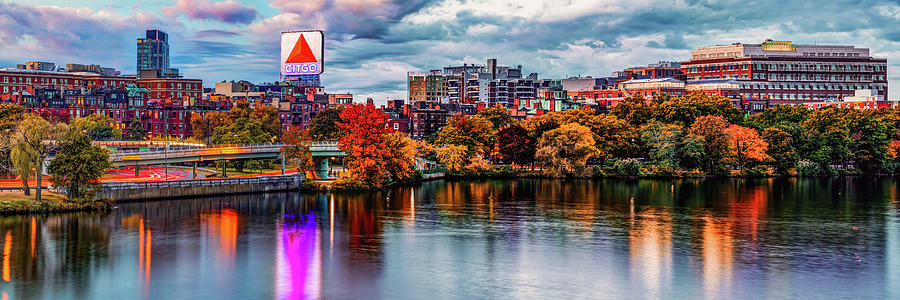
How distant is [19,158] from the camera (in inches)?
3504

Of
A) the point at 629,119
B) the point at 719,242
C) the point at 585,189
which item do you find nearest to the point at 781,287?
the point at 719,242

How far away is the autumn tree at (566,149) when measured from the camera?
14688 cm

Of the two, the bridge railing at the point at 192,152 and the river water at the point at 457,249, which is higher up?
the bridge railing at the point at 192,152

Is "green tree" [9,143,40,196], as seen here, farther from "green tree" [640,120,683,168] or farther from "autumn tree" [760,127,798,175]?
"autumn tree" [760,127,798,175]

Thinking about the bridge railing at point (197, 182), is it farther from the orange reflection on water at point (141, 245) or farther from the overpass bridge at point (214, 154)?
the orange reflection on water at point (141, 245)

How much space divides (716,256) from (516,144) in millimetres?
84537

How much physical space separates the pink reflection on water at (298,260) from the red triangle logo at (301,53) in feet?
230

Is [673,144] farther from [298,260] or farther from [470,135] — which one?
[298,260]

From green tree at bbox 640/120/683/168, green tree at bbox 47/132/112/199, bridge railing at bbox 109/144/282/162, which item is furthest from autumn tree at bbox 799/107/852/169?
green tree at bbox 47/132/112/199

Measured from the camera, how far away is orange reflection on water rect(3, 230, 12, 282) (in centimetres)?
6077

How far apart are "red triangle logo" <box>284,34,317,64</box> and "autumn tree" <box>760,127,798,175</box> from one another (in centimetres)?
8889

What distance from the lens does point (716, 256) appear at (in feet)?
230

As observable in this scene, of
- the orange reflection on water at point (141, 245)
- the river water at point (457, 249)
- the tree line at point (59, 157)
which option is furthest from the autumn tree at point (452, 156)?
the orange reflection on water at point (141, 245)

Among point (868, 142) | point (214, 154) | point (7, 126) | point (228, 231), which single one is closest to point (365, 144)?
point (214, 154)
